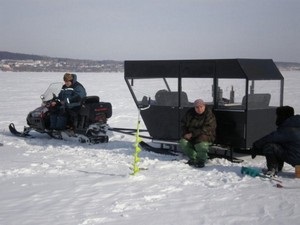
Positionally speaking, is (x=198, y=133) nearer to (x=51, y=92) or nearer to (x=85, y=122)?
(x=85, y=122)

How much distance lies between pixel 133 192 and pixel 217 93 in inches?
110

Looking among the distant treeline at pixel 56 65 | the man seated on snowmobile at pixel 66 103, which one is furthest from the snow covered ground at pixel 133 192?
the distant treeline at pixel 56 65

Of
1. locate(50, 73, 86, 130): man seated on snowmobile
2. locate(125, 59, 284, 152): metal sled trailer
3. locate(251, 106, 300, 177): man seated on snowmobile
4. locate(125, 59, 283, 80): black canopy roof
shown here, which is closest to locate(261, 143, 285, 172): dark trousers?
locate(251, 106, 300, 177): man seated on snowmobile

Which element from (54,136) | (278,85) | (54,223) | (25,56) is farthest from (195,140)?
(25,56)

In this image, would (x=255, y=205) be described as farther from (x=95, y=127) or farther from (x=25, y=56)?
(x=25, y=56)

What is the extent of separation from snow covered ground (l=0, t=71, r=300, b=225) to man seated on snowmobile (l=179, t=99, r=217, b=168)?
0.21m

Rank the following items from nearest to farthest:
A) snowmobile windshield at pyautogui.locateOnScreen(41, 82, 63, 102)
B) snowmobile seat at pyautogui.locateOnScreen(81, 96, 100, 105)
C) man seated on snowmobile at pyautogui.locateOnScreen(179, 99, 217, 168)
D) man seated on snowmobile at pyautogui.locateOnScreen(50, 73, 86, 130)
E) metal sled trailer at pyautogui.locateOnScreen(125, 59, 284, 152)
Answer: man seated on snowmobile at pyautogui.locateOnScreen(179, 99, 217, 168) → metal sled trailer at pyautogui.locateOnScreen(125, 59, 284, 152) → snowmobile seat at pyautogui.locateOnScreen(81, 96, 100, 105) → man seated on snowmobile at pyautogui.locateOnScreen(50, 73, 86, 130) → snowmobile windshield at pyautogui.locateOnScreen(41, 82, 63, 102)

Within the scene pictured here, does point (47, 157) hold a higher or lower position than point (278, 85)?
lower

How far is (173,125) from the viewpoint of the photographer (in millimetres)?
7551

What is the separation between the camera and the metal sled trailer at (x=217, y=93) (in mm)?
6688

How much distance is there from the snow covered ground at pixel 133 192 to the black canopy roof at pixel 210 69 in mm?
1468

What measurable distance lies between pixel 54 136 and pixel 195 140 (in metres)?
4.10

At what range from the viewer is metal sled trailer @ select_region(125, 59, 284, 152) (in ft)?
21.9

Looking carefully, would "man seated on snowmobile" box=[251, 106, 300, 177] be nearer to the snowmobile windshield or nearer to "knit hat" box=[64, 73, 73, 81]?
"knit hat" box=[64, 73, 73, 81]
